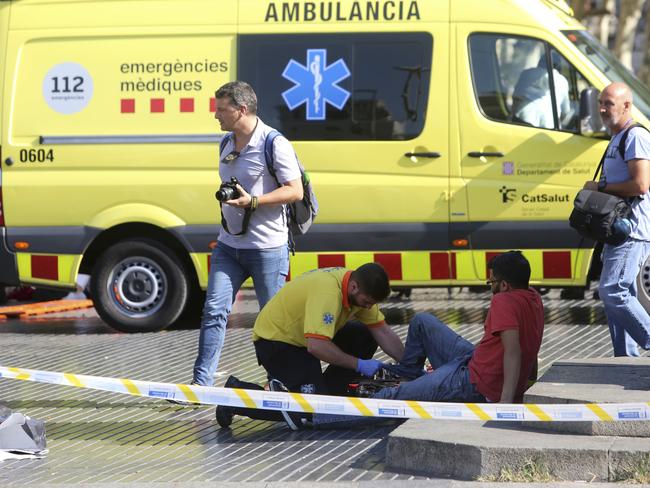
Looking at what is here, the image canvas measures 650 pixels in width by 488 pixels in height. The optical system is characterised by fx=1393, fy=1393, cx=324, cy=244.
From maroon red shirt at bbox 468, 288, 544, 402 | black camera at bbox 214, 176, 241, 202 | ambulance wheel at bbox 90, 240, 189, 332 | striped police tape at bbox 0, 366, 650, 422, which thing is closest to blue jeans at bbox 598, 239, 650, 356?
maroon red shirt at bbox 468, 288, 544, 402

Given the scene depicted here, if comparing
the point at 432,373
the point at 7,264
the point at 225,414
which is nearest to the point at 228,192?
the point at 225,414

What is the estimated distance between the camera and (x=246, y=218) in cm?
739

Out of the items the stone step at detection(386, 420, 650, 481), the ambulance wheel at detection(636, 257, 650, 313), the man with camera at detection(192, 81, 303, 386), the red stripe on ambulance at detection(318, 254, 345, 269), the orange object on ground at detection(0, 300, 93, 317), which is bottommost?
the orange object on ground at detection(0, 300, 93, 317)

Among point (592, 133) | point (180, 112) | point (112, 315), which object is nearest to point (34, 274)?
point (112, 315)

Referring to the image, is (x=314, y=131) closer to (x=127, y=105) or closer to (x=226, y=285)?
(x=127, y=105)

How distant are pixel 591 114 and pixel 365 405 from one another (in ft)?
14.2

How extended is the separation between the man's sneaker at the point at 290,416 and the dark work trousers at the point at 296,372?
56 millimetres

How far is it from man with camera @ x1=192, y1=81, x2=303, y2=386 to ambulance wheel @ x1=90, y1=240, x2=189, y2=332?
308 centimetres

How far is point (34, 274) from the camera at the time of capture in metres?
10.8

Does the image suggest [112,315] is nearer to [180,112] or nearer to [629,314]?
[180,112]

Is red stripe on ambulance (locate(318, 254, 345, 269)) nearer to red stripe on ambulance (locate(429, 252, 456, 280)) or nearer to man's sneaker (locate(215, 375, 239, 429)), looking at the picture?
red stripe on ambulance (locate(429, 252, 456, 280))

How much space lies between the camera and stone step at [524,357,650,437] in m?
5.68

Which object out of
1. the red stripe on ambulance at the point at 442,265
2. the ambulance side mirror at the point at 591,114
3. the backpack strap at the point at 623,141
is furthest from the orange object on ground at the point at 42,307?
the backpack strap at the point at 623,141

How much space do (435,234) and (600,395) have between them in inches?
166
